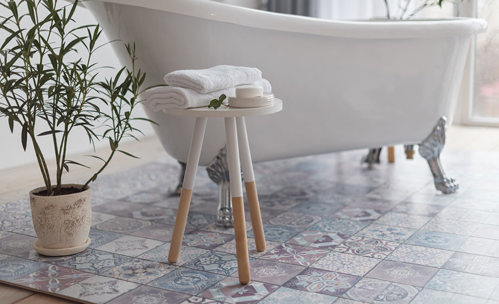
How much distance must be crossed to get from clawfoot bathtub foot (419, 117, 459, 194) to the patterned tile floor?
0.06 metres

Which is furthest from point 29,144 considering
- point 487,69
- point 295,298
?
point 487,69

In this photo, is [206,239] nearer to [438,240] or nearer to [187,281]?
[187,281]

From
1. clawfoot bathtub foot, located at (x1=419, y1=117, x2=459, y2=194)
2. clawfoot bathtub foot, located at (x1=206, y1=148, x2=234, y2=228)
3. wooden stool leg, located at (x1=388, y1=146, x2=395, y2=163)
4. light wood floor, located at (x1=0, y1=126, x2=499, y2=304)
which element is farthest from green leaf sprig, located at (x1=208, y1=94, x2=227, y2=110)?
wooden stool leg, located at (x1=388, y1=146, x2=395, y2=163)

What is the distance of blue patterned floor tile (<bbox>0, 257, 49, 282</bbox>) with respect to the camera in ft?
6.15

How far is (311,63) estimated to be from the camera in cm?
241

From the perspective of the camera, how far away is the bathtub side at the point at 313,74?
2.21 meters

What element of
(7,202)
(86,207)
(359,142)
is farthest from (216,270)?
(7,202)

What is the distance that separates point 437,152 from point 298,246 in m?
0.97

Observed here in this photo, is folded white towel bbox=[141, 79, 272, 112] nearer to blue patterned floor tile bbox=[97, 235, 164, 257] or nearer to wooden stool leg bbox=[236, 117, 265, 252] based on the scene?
wooden stool leg bbox=[236, 117, 265, 252]

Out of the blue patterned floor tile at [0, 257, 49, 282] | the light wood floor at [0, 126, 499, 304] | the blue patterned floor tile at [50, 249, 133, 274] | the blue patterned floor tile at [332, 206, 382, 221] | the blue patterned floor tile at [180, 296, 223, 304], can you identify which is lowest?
the blue patterned floor tile at [180, 296, 223, 304]

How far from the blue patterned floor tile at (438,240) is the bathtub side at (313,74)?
0.59 meters

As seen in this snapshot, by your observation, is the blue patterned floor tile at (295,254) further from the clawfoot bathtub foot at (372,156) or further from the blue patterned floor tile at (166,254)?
the clawfoot bathtub foot at (372,156)

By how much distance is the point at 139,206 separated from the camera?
2.60 metres

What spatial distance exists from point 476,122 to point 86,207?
10.00ft
